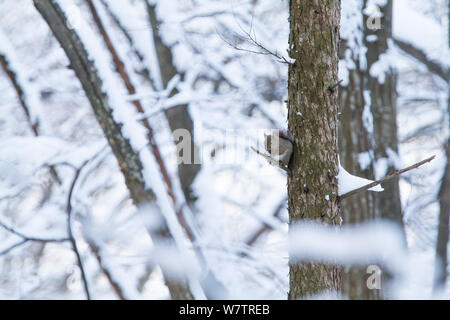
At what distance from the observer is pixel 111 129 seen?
3668 millimetres

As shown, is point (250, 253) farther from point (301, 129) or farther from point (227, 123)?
point (301, 129)

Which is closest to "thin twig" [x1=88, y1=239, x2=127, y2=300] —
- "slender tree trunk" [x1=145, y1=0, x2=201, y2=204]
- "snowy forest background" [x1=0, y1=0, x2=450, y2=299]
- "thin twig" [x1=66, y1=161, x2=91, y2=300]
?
"snowy forest background" [x1=0, y1=0, x2=450, y2=299]

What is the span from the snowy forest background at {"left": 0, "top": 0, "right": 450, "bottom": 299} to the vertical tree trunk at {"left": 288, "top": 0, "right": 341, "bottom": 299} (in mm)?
1618

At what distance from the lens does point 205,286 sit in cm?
387

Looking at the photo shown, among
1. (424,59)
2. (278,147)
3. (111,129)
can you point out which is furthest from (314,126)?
(424,59)

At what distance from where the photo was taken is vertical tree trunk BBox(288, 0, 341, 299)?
1867mm

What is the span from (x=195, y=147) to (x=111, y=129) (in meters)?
1.03

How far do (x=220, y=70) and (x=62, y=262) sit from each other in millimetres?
2952

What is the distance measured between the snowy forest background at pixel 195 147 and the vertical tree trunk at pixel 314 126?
1.62 m

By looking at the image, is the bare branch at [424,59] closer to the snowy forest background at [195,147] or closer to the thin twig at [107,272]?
the snowy forest background at [195,147]

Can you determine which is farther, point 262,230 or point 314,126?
point 262,230

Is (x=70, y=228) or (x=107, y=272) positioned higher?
(x=70, y=228)

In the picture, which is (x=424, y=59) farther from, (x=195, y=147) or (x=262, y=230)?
(x=262, y=230)

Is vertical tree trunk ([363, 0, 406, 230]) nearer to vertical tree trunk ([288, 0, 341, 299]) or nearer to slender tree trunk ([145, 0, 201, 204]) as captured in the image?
slender tree trunk ([145, 0, 201, 204])
